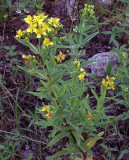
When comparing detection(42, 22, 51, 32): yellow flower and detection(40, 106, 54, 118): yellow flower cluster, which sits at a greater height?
detection(42, 22, 51, 32): yellow flower

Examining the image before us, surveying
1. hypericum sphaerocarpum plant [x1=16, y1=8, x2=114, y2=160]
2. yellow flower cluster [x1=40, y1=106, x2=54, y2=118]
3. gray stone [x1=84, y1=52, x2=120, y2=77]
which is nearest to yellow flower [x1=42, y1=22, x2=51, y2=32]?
hypericum sphaerocarpum plant [x1=16, y1=8, x2=114, y2=160]

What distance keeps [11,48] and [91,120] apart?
6.71 feet

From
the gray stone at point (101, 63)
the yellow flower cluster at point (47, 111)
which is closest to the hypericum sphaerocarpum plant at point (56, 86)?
the yellow flower cluster at point (47, 111)

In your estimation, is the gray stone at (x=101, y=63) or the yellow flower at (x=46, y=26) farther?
the gray stone at (x=101, y=63)

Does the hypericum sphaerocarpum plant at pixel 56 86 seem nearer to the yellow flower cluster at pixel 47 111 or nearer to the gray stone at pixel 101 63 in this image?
the yellow flower cluster at pixel 47 111

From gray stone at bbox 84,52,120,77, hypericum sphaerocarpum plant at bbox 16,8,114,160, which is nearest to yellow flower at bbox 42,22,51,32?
hypericum sphaerocarpum plant at bbox 16,8,114,160

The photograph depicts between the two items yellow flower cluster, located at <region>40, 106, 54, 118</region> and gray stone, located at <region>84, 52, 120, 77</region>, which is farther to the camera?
gray stone, located at <region>84, 52, 120, 77</region>

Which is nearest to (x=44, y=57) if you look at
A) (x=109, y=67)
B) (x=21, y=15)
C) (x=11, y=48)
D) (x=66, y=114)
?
(x=66, y=114)

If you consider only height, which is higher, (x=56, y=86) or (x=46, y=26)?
(x=46, y=26)

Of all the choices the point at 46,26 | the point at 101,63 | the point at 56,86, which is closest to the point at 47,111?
the point at 56,86

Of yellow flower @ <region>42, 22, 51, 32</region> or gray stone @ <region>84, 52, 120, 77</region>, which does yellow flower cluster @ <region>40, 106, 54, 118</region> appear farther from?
gray stone @ <region>84, 52, 120, 77</region>

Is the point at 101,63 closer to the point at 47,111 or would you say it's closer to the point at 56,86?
the point at 56,86

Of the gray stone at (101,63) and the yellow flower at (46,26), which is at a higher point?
the yellow flower at (46,26)

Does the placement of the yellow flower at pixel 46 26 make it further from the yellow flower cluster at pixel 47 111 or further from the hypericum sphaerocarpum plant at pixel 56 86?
the yellow flower cluster at pixel 47 111
